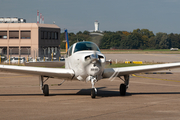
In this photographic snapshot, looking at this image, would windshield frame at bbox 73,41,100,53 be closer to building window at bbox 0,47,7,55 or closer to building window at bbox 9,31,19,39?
building window at bbox 0,47,7,55

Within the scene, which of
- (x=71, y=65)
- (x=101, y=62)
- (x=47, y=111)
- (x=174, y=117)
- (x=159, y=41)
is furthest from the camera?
(x=159, y=41)

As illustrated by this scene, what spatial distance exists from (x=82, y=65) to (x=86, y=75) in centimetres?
50

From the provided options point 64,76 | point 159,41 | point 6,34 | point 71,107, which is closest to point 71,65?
point 64,76

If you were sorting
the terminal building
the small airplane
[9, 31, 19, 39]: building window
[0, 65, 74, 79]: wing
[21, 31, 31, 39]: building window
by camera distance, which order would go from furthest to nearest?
[9, 31, 19, 39]: building window → [21, 31, 31, 39]: building window → the terminal building → [0, 65, 74, 79]: wing → the small airplane

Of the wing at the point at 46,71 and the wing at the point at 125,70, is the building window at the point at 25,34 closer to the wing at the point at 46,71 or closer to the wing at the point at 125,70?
the wing at the point at 46,71

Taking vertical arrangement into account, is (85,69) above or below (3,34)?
below

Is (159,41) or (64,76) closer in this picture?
(64,76)

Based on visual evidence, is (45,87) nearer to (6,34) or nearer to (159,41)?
(6,34)

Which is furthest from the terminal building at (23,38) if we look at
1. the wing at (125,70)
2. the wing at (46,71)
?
the wing at (125,70)

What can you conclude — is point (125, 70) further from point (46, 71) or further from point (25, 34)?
point (25, 34)

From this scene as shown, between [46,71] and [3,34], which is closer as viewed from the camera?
[46,71]

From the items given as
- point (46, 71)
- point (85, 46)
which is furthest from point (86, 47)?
point (46, 71)

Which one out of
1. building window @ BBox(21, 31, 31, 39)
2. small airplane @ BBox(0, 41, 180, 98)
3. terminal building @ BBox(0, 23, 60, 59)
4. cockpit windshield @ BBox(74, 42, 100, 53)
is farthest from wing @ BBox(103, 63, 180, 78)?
building window @ BBox(21, 31, 31, 39)

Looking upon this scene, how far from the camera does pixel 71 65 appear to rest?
41.3 ft
